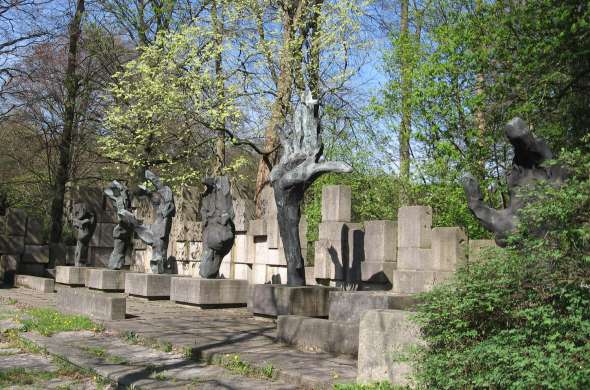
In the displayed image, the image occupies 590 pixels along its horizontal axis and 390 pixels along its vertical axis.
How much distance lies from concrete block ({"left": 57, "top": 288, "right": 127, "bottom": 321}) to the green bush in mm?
7012

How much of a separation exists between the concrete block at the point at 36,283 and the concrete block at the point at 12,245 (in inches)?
60.5

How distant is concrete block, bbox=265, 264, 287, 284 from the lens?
1555 centimetres

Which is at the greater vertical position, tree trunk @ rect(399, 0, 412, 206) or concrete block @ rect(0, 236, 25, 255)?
tree trunk @ rect(399, 0, 412, 206)

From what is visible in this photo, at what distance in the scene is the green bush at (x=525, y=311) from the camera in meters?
4.98

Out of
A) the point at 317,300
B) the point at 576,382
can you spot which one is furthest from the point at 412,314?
the point at 317,300

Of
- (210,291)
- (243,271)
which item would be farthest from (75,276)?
(210,291)

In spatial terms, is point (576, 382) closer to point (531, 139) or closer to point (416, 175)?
point (531, 139)

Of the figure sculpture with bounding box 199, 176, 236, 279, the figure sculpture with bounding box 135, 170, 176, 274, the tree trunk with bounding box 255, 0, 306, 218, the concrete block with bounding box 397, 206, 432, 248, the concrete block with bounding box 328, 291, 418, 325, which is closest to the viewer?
the concrete block with bounding box 328, 291, 418, 325

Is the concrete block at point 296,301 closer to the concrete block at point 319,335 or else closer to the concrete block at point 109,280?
the concrete block at point 319,335

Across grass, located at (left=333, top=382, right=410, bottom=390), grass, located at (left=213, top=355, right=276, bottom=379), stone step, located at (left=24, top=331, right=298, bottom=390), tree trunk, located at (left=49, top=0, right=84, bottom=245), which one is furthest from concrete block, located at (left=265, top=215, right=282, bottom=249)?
tree trunk, located at (left=49, top=0, right=84, bottom=245)

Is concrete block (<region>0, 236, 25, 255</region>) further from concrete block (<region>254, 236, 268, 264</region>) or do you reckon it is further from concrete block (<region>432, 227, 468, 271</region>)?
concrete block (<region>432, 227, 468, 271</region>)

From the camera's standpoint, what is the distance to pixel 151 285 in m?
16.2

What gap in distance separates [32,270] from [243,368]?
15432 mm

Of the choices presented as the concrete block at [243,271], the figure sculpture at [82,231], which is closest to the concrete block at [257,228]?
the concrete block at [243,271]
